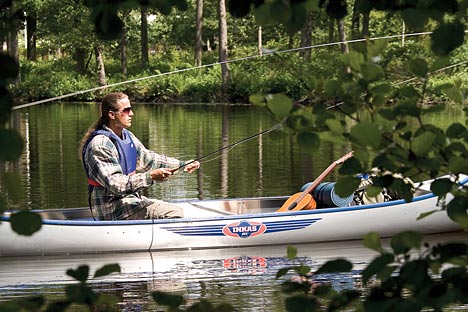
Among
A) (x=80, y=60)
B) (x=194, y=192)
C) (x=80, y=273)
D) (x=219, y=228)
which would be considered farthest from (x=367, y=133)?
(x=80, y=60)

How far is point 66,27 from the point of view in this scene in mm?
42594

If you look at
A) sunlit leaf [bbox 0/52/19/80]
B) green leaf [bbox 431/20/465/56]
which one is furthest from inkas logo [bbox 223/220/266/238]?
sunlit leaf [bbox 0/52/19/80]

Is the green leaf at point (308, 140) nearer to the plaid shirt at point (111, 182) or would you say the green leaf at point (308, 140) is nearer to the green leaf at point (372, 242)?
the green leaf at point (372, 242)

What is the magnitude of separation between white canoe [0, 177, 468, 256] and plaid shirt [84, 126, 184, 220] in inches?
5.6

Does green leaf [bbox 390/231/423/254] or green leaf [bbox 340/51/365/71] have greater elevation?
green leaf [bbox 340/51/365/71]

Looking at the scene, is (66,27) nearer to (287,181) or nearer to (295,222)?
(287,181)

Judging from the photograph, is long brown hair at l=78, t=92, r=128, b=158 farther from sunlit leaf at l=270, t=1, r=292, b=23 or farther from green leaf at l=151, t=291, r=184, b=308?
Result: sunlit leaf at l=270, t=1, r=292, b=23

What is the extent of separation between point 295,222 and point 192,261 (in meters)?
0.89

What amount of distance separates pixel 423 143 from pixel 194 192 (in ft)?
34.7

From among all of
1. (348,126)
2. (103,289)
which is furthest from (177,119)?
(348,126)

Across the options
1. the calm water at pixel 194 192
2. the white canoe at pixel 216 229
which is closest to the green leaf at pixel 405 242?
the calm water at pixel 194 192

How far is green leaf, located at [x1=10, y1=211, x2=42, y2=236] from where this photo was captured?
193 cm

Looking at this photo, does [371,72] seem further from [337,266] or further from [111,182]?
[111,182]

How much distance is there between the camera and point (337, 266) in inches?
81.4
